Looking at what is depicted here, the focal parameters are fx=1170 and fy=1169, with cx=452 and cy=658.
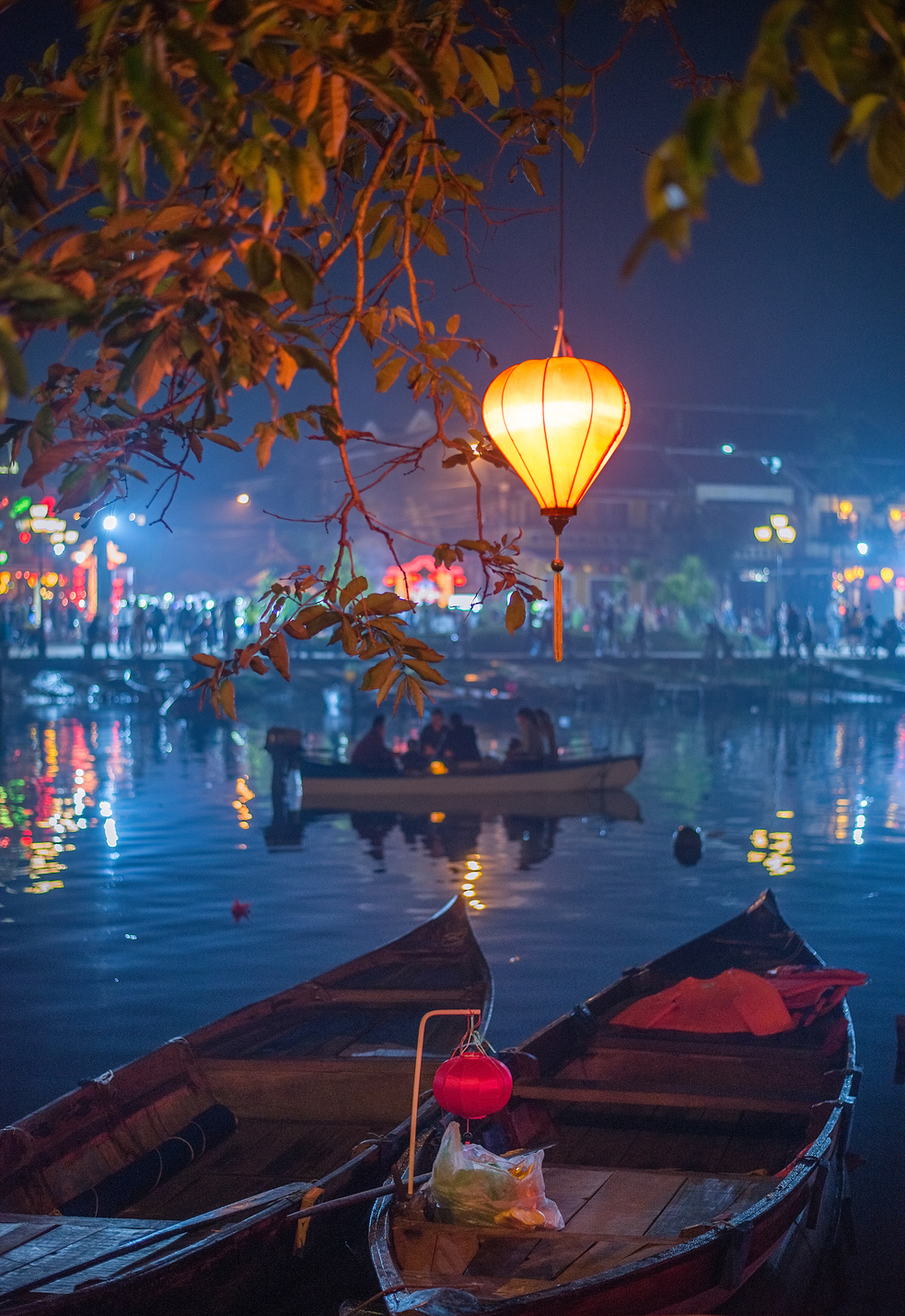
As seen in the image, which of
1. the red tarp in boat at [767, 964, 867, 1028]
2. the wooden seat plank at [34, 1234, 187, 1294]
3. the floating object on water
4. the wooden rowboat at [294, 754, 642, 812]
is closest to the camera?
the wooden seat plank at [34, 1234, 187, 1294]

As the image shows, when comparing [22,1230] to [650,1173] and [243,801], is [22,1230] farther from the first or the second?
[243,801]

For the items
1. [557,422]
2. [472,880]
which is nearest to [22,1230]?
[557,422]

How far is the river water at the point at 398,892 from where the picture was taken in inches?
359

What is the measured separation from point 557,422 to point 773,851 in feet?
43.6

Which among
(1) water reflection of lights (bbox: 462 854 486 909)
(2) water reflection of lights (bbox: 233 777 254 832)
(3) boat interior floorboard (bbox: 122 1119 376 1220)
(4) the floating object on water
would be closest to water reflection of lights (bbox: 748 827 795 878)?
(4) the floating object on water

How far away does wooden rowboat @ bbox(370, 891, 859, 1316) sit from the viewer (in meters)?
3.94

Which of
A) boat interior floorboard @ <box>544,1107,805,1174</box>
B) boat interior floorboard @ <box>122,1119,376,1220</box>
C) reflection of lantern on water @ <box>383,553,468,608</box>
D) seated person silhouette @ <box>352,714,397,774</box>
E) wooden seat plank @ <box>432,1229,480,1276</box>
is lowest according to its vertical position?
boat interior floorboard @ <box>122,1119,376,1220</box>

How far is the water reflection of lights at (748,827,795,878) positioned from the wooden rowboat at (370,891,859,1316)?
7.83 m

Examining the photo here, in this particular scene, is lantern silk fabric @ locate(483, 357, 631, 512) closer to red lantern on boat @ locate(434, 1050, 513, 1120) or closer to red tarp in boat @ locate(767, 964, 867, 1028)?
red lantern on boat @ locate(434, 1050, 513, 1120)

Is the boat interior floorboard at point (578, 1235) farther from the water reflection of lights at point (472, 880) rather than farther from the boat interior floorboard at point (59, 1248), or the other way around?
the water reflection of lights at point (472, 880)

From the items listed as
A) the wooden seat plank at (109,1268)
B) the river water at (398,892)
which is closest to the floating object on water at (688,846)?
the river water at (398,892)

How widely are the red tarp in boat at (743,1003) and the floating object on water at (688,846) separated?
8.94 m

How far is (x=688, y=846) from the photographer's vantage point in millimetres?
16016

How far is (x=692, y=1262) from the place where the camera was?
3.98 metres
